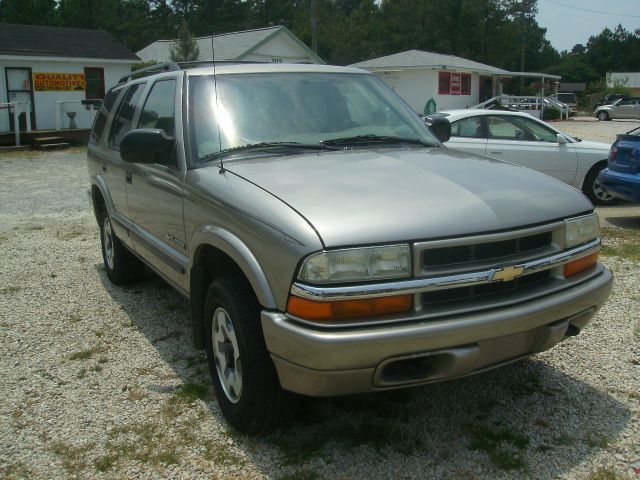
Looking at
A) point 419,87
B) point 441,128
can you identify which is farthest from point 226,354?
point 419,87

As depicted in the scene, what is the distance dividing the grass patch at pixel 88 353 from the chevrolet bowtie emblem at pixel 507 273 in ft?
9.53

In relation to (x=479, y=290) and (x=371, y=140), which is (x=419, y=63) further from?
(x=479, y=290)

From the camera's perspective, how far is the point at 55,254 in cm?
751

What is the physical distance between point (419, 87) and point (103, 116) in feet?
104

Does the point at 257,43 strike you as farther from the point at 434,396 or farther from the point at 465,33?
the point at 465,33

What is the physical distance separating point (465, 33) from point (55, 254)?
6237 cm

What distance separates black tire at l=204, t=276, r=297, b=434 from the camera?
309cm

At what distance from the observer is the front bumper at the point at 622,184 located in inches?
323

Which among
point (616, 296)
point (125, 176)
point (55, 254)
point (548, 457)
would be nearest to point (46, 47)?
point (55, 254)

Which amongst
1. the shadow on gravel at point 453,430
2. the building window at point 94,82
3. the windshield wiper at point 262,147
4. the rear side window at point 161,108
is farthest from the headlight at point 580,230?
the building window at point 94,82

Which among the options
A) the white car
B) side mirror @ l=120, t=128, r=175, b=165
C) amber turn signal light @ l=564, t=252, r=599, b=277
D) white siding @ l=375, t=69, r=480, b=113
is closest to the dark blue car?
the white car

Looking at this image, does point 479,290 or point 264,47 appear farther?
point 264,47

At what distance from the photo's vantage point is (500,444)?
3.27 m

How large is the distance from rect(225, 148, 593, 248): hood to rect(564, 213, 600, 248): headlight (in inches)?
1.9
